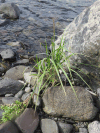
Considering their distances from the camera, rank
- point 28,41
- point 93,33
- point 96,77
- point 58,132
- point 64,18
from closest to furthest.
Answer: point 58,132
point 93,33
point 96,77
point 28,41
point 64,18

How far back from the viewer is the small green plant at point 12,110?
2396 millimetres

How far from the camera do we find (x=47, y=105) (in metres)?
2.57

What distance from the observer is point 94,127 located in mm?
2318

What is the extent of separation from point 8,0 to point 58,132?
29.5 ft

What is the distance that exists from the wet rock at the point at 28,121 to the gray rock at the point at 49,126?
12cm

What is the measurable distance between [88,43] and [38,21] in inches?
185

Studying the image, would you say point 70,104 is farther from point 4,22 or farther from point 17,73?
point 4,22

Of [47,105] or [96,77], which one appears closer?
[47,105]

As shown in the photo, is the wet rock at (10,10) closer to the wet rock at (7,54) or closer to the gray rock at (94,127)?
the wet rock at (7,54)

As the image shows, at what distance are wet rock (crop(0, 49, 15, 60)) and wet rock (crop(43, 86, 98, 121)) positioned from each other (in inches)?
89.9

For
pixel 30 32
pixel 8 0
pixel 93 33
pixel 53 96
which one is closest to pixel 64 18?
pixel 30 32

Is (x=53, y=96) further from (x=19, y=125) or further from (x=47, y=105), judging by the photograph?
(x=19, y=125)

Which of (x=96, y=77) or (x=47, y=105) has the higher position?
(x=96, y=77)

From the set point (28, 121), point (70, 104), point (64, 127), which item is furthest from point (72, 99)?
point (28, 121)
